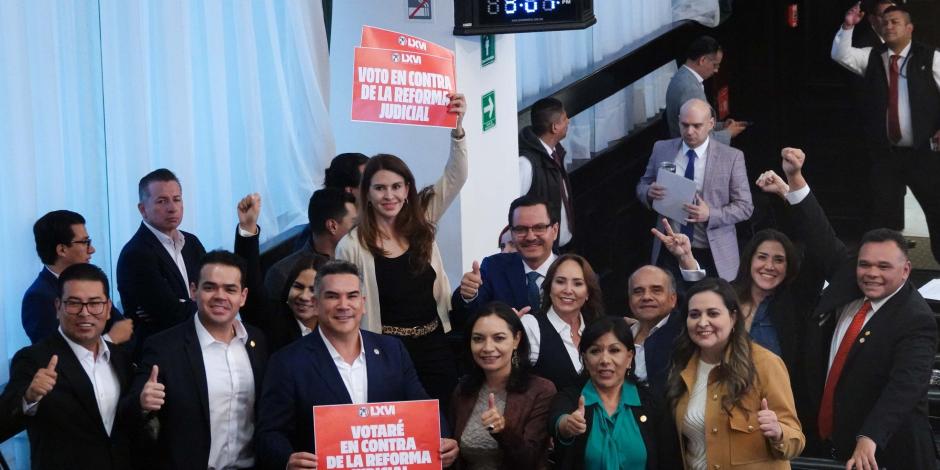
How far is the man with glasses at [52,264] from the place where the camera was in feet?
17.5

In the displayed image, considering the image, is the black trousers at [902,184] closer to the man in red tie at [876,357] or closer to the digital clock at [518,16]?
the digital clock at [518,16]

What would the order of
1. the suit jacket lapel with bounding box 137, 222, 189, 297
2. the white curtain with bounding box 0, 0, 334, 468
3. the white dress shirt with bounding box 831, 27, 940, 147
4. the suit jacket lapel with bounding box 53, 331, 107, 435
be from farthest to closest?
the white dress shirt with bounding box 831, 27, 940, 147 < the suit jacket lapel with bounding box 137, 222, 189, 297 < the white curtain with bounding box 0, 0, 334, 468 < the suit jacket lapel with bounding box 53, 331, 107, 435

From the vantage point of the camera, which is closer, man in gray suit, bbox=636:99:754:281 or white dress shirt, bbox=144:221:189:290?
white dress shirt, bbox=144:221:189:290

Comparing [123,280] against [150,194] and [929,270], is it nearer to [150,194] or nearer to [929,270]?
[150,194]

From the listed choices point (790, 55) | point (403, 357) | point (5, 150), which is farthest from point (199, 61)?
point (790, 55)

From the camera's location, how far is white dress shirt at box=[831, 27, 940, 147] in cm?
864

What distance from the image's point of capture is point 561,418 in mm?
4852

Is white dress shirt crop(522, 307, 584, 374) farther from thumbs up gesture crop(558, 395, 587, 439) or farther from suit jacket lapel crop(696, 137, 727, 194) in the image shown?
suit jacket lapel crop(696, 137, 727, 194)

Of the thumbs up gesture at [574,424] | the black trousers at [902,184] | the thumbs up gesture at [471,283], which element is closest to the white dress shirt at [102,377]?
the thumbs up gesture at [471,283]

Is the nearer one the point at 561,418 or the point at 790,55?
the point at 561,418

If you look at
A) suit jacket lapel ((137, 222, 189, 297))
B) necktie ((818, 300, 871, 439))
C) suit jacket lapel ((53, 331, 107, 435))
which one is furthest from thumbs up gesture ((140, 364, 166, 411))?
necktie ((818, 300, 871, 439))

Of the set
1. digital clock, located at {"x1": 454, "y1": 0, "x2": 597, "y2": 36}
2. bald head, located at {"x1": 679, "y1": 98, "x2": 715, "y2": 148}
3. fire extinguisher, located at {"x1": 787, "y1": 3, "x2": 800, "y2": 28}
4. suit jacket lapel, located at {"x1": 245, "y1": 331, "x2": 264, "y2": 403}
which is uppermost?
fire extinguisher, located at {"x1": 787, "y1": 3, "x2": 800, "y2": 28}

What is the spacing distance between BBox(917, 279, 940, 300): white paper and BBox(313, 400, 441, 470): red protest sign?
3.90 meters

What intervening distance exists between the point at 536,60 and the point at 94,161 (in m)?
3.52
